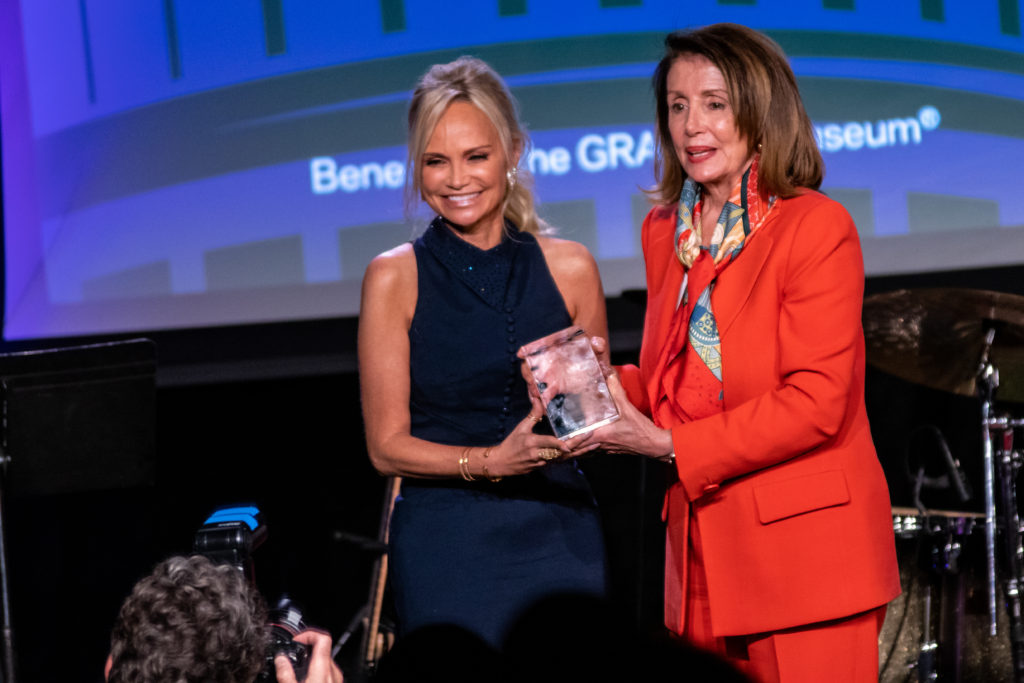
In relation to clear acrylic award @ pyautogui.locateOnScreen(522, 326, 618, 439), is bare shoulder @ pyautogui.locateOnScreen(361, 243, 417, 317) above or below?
above

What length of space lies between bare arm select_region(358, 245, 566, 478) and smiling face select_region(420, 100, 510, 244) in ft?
0.43

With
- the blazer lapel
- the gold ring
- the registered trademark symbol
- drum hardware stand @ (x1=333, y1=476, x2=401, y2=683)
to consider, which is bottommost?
drum hardware stand @ (x1=333, y1=476, x2=401, y2=683)

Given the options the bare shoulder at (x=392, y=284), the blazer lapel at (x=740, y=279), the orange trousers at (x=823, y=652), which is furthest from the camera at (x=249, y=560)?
the blazer lapel at (x=740, y=279)

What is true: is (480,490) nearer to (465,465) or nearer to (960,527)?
(465,465)

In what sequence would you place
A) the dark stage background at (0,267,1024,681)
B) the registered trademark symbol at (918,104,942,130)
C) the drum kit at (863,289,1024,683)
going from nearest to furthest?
the drum kit at (863,289,1024,683)
the registered trademark symbol at (918,104,942,130)
the dark stage background at (0,267,1024,681)

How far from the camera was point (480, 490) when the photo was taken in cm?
192

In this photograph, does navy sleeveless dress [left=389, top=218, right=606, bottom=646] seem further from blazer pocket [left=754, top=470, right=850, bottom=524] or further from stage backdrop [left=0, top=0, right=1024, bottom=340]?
stage backdrop [left=0, top=0, right=1024, bottom=340]

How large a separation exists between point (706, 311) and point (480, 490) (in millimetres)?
531

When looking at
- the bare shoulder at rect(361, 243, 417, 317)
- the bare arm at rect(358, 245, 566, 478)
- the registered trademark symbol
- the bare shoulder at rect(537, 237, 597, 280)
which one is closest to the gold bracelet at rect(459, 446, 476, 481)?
the bare arm at rect(358, 245, 566, 478)

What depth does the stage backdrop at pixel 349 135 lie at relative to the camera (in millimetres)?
3836

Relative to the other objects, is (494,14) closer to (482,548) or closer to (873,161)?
(873,161)

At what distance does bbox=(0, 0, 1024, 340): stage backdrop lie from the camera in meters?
3.84

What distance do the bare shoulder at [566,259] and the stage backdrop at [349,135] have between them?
1834 millimetres

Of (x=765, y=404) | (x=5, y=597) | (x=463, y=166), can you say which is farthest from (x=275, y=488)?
(x=765, y=404)
